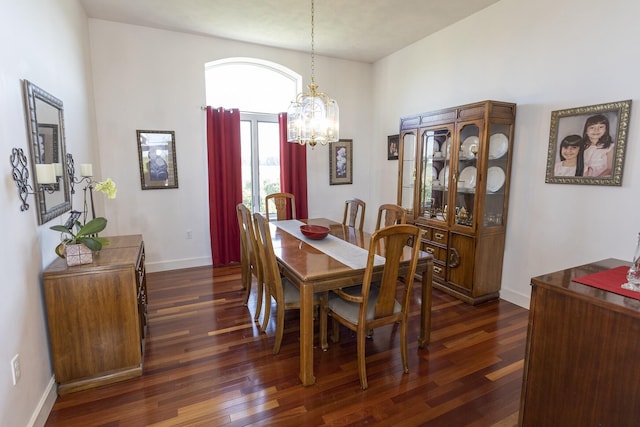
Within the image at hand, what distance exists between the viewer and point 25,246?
5.88 ft

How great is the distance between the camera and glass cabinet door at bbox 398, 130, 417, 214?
13.8 feet

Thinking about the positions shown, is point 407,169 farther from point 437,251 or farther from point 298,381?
point 298,381

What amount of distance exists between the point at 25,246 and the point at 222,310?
5.75 ft

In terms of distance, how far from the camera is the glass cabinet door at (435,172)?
3637mm

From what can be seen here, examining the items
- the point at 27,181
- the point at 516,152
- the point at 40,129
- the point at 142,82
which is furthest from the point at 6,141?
the point at 516,152

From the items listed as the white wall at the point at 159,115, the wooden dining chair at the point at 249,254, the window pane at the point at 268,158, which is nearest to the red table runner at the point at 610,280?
the wooden dining chair at the point at 249,254

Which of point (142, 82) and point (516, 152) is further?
point (142, 82)

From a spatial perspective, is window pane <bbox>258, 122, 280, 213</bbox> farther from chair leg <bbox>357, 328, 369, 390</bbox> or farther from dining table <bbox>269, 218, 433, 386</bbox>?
chair leg <bbox>357, 328, 369, 390</bbox>

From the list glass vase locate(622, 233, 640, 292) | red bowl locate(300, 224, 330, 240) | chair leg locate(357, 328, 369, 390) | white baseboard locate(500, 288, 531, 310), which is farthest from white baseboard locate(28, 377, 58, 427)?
white baseboard locate(500, 288, 531, 310)

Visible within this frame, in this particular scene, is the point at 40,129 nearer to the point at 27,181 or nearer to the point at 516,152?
the point at 27,181

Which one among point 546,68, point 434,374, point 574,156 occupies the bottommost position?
point 434,374

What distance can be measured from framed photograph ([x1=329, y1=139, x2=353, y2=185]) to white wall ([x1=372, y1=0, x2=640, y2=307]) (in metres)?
1.65

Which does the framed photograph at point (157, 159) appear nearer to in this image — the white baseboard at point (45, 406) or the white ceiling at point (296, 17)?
the white ceiling at point (296, 17)

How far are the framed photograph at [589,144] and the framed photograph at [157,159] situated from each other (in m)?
4.15
